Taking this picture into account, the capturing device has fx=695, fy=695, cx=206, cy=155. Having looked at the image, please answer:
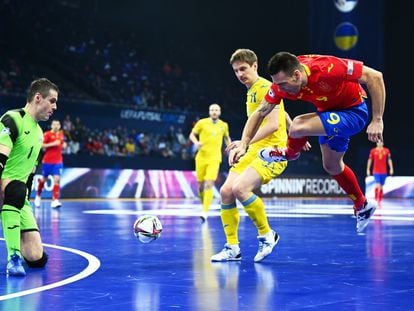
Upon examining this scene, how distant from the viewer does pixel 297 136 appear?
641 cm

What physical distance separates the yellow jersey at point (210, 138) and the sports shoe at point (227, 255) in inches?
272

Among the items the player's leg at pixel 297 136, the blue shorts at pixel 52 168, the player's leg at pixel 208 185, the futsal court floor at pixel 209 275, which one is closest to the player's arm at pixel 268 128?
the player's leg at pixel 297 136

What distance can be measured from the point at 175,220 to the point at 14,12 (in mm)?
18752

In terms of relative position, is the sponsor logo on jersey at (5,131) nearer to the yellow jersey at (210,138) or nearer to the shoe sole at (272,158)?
the shoe sole at (272,158)

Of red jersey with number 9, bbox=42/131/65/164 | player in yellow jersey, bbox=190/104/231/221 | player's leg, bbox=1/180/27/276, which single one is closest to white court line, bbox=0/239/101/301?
player's leg, bbox=1/180/27/276

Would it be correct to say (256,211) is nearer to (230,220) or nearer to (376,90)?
(230,220)

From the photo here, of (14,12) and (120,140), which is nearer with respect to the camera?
(120,140)

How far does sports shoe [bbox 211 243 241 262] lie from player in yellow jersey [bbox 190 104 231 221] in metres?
6.11

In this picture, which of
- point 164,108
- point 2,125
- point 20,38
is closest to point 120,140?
point 164,108

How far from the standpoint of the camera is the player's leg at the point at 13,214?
18.6ft

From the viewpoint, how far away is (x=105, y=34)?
32.8 m

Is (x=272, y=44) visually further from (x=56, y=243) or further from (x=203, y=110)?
(x=56, y=243)

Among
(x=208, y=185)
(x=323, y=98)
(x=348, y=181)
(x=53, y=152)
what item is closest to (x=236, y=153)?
(x=323, y=98)

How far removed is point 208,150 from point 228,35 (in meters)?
24.3
